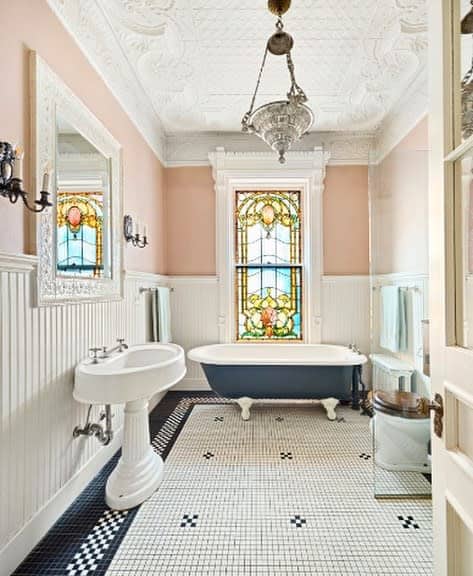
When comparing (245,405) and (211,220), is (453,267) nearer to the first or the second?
(245,405)

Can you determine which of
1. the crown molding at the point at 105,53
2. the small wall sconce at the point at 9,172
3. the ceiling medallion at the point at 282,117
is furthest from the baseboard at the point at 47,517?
the crown molding at the point at 105,53

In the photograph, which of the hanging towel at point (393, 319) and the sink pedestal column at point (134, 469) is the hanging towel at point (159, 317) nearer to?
Result: the sink pedestal column at point (134, 469)

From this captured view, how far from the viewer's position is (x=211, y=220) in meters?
3.57

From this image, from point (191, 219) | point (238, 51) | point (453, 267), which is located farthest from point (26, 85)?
point (191, 219)

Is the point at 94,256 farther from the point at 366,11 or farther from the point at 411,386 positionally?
the point at 411,386

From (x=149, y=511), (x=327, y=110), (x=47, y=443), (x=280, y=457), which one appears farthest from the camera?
(x=327, y=110)

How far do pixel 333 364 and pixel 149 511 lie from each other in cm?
170

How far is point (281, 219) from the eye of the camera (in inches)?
143

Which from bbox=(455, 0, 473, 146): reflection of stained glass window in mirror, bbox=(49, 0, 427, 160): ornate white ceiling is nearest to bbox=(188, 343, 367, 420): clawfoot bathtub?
bbox=(455, 0, 473, 146): reflection of stained glass window in mirror

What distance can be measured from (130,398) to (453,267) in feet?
4.71

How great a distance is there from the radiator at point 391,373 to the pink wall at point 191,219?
1.91 metres

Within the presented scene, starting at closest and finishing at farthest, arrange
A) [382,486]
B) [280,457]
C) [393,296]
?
[382,486], [280,457], [393,296]

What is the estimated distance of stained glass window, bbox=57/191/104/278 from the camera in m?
1.67

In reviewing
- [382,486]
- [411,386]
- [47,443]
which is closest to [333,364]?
[411,386]
